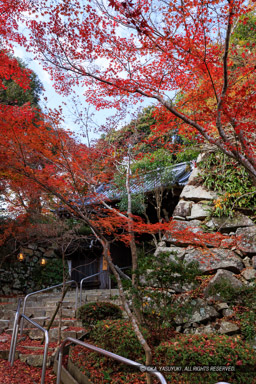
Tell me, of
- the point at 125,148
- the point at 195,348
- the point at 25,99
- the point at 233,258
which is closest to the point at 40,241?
the point at 125,148

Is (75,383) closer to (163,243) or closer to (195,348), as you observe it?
(195,348)

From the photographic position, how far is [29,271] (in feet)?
44.5

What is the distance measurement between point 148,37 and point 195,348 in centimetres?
505

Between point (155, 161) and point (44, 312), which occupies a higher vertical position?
point (155, 161)

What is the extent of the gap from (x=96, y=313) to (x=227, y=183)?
5860 millimetres

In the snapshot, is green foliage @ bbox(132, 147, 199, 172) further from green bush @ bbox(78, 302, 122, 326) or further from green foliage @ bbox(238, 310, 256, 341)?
green foliage @ bbox(238, 310, 256, 341)

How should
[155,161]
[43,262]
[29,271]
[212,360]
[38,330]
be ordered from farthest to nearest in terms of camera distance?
[43,262] → [29,271] → [155,161] → [38,330] → [212,360]

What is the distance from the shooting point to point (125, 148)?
35.2 ft

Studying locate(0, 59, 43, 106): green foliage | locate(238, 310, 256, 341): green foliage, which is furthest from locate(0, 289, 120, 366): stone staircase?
locate(0, 59, 43, 106): green foliage

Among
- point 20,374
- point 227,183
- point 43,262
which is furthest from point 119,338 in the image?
point 43,262

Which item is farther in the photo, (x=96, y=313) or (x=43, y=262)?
(x=43, y=262)

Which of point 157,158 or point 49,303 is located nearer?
point 49,303

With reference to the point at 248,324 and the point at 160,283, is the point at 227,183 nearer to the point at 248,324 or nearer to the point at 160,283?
the point at 248,324

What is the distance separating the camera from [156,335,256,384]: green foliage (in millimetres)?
3625
